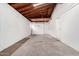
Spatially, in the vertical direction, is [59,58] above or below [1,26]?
below

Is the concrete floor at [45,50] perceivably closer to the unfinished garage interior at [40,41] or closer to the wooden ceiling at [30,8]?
the unfinished garage interior at [40,41]

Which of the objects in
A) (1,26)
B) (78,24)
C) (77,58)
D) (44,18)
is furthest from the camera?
(44,18)

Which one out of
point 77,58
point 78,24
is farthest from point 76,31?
point 77,58

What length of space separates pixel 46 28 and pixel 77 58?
13054mm

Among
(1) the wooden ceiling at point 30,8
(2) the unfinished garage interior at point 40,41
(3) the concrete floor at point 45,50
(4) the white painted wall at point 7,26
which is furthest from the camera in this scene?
(1) the wooden ceiling at point 30,8

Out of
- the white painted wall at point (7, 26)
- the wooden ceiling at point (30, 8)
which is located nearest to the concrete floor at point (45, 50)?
the white painted wall at point (7, 26)

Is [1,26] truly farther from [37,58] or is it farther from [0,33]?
[37,58]

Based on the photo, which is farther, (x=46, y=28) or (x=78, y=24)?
(x=46, y=28)

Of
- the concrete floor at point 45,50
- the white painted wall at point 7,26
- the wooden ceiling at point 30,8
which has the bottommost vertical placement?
the concrete floor at point 45,50

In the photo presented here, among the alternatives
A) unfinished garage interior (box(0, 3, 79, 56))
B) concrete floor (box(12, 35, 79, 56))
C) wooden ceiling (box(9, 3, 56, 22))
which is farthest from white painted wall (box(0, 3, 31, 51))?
wooden ceiling (box(9, 3, 56, 22))

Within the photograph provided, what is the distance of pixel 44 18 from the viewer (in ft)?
48.3

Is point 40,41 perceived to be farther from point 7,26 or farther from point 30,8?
point 7,26

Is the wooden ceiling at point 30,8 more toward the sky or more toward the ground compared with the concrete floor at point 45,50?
more toward the sky

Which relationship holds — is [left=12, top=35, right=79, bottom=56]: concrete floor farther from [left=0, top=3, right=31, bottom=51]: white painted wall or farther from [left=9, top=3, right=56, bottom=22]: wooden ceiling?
[left=9, top=3, right=56, bottom=22]: wooden ceiling
